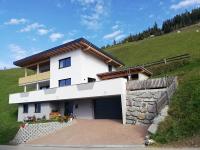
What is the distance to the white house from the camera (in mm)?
31497

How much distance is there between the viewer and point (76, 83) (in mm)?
34344

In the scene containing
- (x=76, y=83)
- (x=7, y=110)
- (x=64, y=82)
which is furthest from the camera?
(x=7, y=110)

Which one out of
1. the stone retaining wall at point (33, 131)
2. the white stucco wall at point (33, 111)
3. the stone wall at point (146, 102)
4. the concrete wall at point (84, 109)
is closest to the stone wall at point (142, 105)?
the stone wall at point (146, 102)

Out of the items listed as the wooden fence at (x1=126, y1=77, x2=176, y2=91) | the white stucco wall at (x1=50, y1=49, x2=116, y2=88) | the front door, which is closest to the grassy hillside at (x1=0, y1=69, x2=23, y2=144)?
the front door

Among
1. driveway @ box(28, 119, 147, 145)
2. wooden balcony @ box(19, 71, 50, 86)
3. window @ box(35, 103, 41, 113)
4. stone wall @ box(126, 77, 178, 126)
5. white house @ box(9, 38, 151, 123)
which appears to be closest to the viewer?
driveway @ box(28, 119, 147, 145)

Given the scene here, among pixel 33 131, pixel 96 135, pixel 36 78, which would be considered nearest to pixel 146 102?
pixel 96 135

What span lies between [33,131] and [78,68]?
10.3 m

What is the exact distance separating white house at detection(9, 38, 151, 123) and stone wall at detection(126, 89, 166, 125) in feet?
9.65

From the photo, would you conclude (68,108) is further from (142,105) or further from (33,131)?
(142,105)

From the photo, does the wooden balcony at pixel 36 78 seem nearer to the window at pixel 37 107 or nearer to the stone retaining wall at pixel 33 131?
the window at pixel 37 107

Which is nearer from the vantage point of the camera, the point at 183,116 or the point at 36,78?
the point at 183,116

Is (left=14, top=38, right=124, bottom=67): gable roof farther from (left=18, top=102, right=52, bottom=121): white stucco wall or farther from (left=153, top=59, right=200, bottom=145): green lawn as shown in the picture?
(left=153, top=59, right=200, bottom=145): green lawn

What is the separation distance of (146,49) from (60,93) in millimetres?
42608

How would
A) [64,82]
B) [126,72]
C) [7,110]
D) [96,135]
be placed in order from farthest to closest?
1. [7,110]
2. [64,82]
3. [126,72]
4. [96,135]
